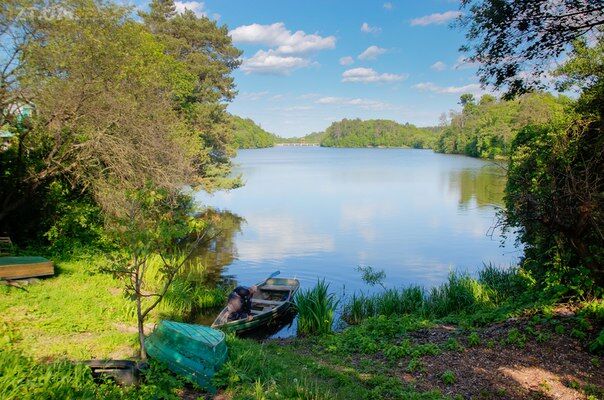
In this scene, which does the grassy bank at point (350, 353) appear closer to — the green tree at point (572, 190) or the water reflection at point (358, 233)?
the green tree at point (572, 190)

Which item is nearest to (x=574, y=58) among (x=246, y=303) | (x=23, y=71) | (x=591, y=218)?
(x=591, y=218)

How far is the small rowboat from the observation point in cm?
1125

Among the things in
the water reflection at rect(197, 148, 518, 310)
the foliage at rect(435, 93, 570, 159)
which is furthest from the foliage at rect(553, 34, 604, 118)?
the foliage at rect(435, 93, 570, 159)

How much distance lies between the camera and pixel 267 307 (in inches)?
511

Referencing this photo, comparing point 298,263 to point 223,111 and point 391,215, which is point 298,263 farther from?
point 223,111

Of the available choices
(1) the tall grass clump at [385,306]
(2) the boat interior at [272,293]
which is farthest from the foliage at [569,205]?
(2) the boat interior at [272,293]

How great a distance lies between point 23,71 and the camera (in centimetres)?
1225

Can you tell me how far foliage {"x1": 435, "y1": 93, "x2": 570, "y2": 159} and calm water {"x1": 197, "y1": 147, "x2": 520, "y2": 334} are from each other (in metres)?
14.2

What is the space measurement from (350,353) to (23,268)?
26.6 feet

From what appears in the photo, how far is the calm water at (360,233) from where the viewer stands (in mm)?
18562

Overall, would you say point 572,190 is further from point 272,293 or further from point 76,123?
point 76,123

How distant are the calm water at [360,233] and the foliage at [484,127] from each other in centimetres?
1422

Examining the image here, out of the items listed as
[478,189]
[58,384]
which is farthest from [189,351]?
[478,189]

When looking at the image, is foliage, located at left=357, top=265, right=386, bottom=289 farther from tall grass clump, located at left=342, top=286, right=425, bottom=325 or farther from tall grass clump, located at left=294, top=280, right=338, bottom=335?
tall grass clump, located at left=294, top=280, right=338, bottom=335
